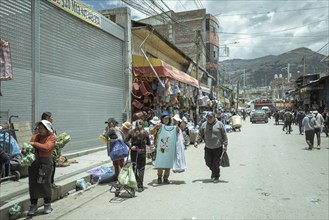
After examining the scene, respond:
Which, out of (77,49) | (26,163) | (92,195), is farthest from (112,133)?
Result: (77,49)

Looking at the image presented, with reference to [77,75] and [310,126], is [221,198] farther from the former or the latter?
[310,126]

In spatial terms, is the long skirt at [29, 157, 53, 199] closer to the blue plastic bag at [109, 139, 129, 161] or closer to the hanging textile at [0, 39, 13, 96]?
the hanging textile at [0, 39, 13, 96]

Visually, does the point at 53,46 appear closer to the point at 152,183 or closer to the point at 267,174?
the point at 152,183

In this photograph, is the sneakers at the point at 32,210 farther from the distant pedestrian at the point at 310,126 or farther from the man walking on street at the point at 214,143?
the distant pedestrian at the point at 310,126

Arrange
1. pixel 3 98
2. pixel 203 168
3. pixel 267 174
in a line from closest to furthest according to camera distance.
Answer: pixel 3 98 → pixel 267 174 → pixel 203 168

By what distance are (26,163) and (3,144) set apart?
2614 millimetres

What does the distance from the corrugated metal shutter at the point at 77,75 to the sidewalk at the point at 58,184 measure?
1.57m

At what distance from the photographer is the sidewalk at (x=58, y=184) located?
249 inches

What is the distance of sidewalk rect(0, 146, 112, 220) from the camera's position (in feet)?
20.7

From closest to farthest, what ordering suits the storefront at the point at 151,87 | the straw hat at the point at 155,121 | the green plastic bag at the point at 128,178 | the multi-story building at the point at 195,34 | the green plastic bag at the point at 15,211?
the green plastic bag at the point at 15,211 < the green plastic bag at the point at 128,178 < the straw hat at the point at 155,121 < the storefront at the point at 151,87 < the multi-story building at the point at 195,34

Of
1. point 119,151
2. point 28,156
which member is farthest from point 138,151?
point 28,156

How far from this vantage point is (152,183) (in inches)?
343

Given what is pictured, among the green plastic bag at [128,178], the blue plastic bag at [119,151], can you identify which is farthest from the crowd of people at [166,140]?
the green plastic bag at [128,178]

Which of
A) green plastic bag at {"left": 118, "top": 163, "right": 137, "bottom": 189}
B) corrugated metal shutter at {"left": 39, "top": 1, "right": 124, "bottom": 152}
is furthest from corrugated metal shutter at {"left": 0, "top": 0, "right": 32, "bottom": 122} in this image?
green plastic bag at {"left": 118, "top": 163, "right": 137, "bottom": 189}
